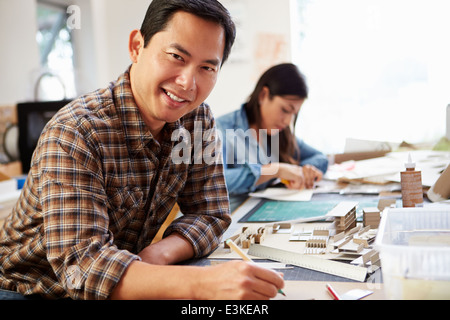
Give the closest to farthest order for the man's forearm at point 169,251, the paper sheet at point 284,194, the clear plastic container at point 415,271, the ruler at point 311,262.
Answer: the clear plastic container at point 415,271 < the ruler at point 311,262 < the man's forearm at point 169,251 < the paper sheet at point 284,194

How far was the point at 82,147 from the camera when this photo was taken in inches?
36.5

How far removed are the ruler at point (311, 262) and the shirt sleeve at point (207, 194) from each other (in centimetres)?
15

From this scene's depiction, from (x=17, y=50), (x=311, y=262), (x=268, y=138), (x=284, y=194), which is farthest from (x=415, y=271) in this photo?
(x=17, y=50)

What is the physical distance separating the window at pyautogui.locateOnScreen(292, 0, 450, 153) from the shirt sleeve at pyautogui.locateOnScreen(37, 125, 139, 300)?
8.32 feet

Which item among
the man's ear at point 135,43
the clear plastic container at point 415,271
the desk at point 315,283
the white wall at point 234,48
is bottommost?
the desk at point 315,283

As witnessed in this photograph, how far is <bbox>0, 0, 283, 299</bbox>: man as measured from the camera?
2.73 feet

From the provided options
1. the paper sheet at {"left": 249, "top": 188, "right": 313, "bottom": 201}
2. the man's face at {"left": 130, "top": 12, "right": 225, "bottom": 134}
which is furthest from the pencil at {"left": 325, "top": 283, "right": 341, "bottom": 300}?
the paper sheet at {"left": 249, "top": 188, "right": 313, "bottom": 201}

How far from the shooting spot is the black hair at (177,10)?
1015mm

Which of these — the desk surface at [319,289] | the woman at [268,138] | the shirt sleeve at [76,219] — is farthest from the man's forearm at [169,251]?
the woman at [268,138]

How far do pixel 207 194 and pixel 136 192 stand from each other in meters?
0.24

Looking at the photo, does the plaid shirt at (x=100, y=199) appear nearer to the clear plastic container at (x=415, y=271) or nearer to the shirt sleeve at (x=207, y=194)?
the shirt sleeve at (x=207, y=194)

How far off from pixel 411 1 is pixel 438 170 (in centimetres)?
183

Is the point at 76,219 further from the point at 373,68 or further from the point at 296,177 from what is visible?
the point at 373,68

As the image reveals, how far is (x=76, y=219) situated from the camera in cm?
87
